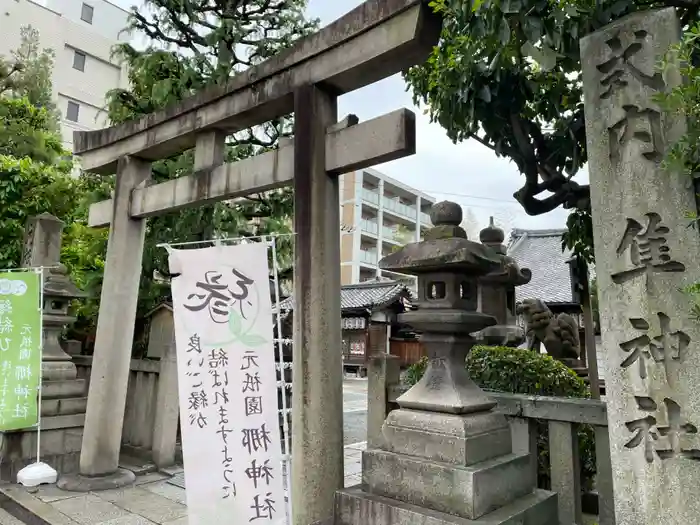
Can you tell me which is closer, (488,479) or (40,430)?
(488,479)

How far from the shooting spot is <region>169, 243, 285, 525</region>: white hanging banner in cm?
321

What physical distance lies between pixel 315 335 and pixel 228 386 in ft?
2.58

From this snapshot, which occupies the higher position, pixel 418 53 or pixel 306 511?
pixel 418 53

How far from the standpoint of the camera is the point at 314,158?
402cm

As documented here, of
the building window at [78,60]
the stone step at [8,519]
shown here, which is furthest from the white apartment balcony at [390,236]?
the stone step at [8,519]

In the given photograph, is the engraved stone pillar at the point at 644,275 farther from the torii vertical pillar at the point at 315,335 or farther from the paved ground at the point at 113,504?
the paved ground at the point at 113,504

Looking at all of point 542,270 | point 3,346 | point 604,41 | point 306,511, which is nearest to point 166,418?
point 3,346

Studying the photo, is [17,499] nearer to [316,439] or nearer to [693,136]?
[316,439]

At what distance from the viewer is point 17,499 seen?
16.6 feet

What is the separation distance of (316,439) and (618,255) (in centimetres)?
251

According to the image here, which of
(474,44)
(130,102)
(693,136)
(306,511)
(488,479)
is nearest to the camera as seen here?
(693,136)

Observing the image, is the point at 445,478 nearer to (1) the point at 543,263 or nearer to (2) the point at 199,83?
(2) the point at 199,83

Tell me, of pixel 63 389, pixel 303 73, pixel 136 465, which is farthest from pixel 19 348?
pixel 303 73

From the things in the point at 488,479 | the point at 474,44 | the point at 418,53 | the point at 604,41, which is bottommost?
the point at 488,479
